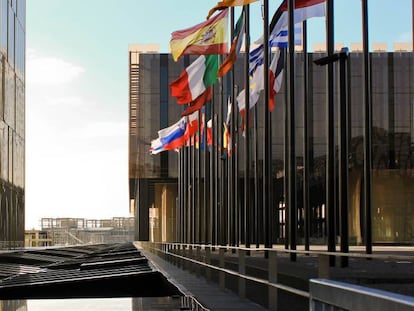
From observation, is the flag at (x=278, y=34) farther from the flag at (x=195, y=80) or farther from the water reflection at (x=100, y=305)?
the water reflection at (x=100, y=305)

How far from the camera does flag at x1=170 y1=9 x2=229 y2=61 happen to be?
2403cm

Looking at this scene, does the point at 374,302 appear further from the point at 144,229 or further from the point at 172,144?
the point at 144,229

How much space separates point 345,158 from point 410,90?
4514 cm

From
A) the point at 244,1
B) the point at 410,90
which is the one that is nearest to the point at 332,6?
the point at 244,1

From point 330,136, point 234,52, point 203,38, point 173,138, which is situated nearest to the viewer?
point 330,136

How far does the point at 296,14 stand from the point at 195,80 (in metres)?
8.89

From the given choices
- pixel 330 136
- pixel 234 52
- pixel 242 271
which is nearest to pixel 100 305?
pixel 242 271

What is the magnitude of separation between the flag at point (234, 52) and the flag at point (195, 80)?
3137mm

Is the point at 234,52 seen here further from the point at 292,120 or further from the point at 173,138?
the point at 173,138

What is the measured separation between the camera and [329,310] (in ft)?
17.4

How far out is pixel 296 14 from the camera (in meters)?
20.1

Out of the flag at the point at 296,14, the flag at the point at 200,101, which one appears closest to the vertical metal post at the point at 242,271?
the flag at the point at 296,14

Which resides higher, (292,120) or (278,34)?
(278,34)

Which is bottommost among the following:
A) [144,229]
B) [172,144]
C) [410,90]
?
[144,229]
